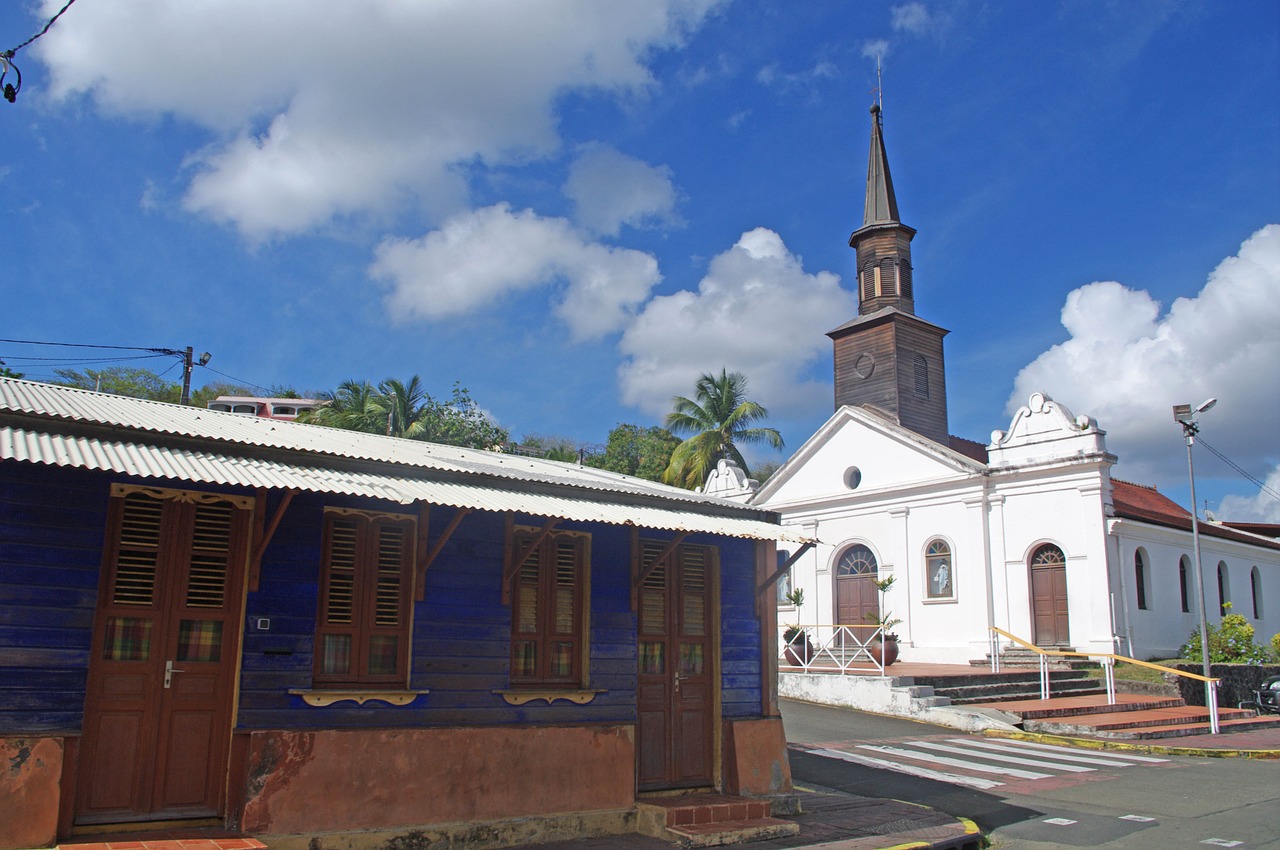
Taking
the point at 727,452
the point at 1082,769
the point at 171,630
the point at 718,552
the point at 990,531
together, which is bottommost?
the point at 1082,769

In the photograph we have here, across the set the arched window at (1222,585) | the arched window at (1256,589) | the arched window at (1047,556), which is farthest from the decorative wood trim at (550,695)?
the arched window at (1256,589)

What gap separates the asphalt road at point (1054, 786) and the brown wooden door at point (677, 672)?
263 cm

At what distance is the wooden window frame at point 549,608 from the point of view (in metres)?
9.23

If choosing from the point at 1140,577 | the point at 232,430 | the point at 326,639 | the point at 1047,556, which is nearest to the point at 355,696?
the point at 326,639

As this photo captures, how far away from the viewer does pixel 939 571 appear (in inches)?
1045

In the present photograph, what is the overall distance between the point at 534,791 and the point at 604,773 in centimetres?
80

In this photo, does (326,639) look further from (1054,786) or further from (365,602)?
(1054,786)

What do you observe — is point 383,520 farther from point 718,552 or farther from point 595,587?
point 718,552

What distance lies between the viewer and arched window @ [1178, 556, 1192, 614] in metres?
26.0

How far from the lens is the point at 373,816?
782 centimetres

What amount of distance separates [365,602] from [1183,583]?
24945 millimetres

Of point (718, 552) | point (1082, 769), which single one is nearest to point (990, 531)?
point (1082, 769)

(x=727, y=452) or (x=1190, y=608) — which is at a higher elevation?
(x=727, y=452)

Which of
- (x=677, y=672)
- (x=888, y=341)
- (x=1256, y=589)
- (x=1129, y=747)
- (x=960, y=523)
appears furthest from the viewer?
(x=1256, y=589)
